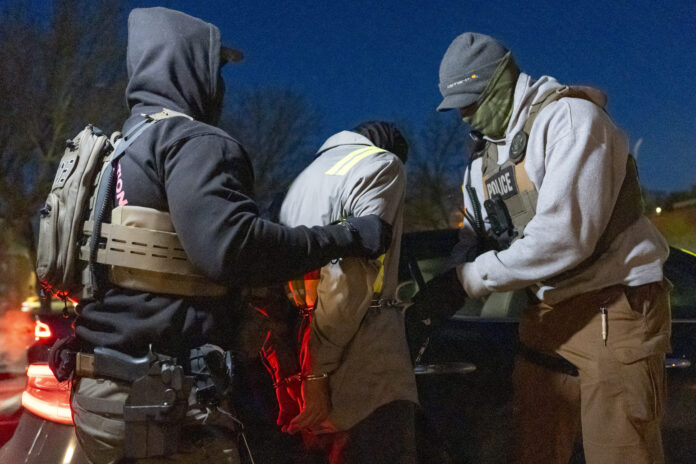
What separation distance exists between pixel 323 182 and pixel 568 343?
3.46ft

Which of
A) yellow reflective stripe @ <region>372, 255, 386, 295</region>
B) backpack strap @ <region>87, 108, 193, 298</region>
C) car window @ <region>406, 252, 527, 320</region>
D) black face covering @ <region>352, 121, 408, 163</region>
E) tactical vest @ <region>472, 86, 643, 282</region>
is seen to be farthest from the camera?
car window @ <region>406, 252, 527, 320</region>

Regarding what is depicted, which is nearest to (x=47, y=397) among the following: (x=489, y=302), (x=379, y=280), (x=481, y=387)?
(x=379, y=280)

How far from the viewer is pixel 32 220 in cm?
1570

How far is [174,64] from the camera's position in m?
1.85

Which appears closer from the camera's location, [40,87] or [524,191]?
[524,191]

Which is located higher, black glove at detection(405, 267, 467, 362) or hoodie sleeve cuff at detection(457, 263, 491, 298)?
hoodie sleeve cuff at detection(457, 263, 491, 298)

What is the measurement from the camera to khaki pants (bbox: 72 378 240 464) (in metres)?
1.66

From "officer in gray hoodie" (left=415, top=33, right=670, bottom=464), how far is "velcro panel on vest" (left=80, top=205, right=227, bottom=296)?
1.05 m

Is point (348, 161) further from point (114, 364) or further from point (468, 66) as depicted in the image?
point (114, 364)

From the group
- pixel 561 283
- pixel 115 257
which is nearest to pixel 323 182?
pixel 115 257

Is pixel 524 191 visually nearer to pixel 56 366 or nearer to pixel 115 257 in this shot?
pixel 115 257

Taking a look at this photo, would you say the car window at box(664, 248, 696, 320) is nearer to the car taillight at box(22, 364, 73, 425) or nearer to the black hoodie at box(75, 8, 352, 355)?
the black hoodie at box(75, 8, 352, 355)

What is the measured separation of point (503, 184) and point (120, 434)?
5.05 ft

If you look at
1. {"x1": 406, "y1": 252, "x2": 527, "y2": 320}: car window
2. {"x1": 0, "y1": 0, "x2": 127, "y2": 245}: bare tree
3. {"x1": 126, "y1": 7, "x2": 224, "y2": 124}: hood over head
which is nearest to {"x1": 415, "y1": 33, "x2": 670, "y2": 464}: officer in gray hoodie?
{"x1": 406, "y1": 252, "x2": 527, "y2": 320}: car window
